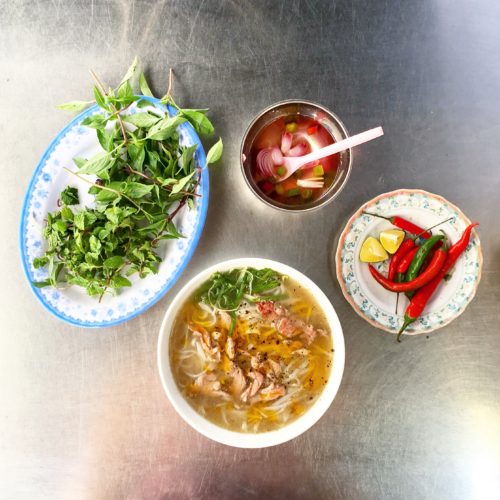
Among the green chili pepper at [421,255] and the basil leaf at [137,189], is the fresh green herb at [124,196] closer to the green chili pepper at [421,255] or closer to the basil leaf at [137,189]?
the basil leaf at [137,189]

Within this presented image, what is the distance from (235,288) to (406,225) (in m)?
0.80

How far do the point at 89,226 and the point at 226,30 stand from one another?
1137 mm

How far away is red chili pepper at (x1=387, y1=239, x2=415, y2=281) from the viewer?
79.4 inches

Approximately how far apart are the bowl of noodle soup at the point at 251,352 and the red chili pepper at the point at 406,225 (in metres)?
0.48

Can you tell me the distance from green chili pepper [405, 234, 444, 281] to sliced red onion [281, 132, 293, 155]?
73 cm

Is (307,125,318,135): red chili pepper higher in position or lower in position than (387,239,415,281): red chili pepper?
higher

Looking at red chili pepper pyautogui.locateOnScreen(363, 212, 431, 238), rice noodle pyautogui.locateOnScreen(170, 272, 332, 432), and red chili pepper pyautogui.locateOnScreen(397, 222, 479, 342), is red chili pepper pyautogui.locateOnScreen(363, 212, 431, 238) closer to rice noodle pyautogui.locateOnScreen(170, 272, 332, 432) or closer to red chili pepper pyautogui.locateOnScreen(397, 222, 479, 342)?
red chili pepper pyautogui.locateOnScreen(397, 222, 479, 342)

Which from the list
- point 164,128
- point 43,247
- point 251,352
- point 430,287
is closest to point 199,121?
point 164,128

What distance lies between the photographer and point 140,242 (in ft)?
6.28

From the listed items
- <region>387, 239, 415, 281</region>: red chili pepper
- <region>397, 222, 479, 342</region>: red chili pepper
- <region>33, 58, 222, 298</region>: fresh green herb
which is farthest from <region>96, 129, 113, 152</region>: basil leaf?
<region>397, 222, 479, 342</region>: red chili pepper

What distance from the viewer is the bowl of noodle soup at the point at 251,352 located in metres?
1.90

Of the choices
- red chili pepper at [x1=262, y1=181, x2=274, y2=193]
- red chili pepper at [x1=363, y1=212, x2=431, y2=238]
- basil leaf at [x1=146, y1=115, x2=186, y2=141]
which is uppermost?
basil leaf at [x1=146, y1=115, x2=186, y2=141]

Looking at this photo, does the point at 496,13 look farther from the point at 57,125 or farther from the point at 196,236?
the point at 57,125

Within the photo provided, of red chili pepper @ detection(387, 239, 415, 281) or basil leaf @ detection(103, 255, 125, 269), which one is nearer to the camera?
basil leaf @ detection(103, 255, 125, 269)
